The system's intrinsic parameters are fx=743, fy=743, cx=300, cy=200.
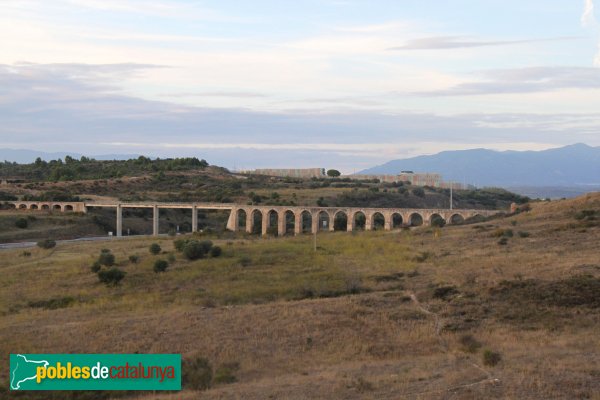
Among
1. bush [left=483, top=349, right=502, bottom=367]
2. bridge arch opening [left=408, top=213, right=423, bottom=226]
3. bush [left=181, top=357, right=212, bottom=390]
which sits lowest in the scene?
bush [left=181, top=357, right=212, bottom=390]

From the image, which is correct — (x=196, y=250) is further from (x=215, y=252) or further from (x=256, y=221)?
(x=256, y=221)

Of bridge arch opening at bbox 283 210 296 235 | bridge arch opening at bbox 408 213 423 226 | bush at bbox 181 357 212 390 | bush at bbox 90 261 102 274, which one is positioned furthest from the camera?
bridge arch opening at bbox 283 210 296 235

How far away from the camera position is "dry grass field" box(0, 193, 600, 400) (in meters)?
18.7

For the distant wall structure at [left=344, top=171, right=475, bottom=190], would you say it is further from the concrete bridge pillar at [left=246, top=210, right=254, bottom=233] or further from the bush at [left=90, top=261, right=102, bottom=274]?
the bush at [left=90, top=261, right=102, bottom=274]

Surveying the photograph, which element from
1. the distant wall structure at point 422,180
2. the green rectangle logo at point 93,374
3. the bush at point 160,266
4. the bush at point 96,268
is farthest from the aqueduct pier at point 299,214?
the distant wall structure at point 422,180

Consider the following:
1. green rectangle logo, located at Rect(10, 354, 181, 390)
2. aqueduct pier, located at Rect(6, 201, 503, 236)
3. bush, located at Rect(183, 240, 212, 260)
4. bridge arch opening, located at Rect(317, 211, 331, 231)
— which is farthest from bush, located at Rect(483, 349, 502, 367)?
bridge arch opening, located at Rect(317, 211, 331, 231)

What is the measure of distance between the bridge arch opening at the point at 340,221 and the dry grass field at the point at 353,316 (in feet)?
118

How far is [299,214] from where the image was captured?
85688mm

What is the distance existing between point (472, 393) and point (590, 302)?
521 inches

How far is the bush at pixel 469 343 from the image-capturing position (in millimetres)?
22328

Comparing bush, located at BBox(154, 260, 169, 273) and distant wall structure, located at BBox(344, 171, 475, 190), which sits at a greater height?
distant wall structure, located at BBox(344, 171, 475, 190)

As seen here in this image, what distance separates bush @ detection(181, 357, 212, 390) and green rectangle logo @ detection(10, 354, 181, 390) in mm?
353

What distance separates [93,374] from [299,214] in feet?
215

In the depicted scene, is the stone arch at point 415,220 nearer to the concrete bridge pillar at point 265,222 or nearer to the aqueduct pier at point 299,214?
the aqueduct pier at point 299,214
